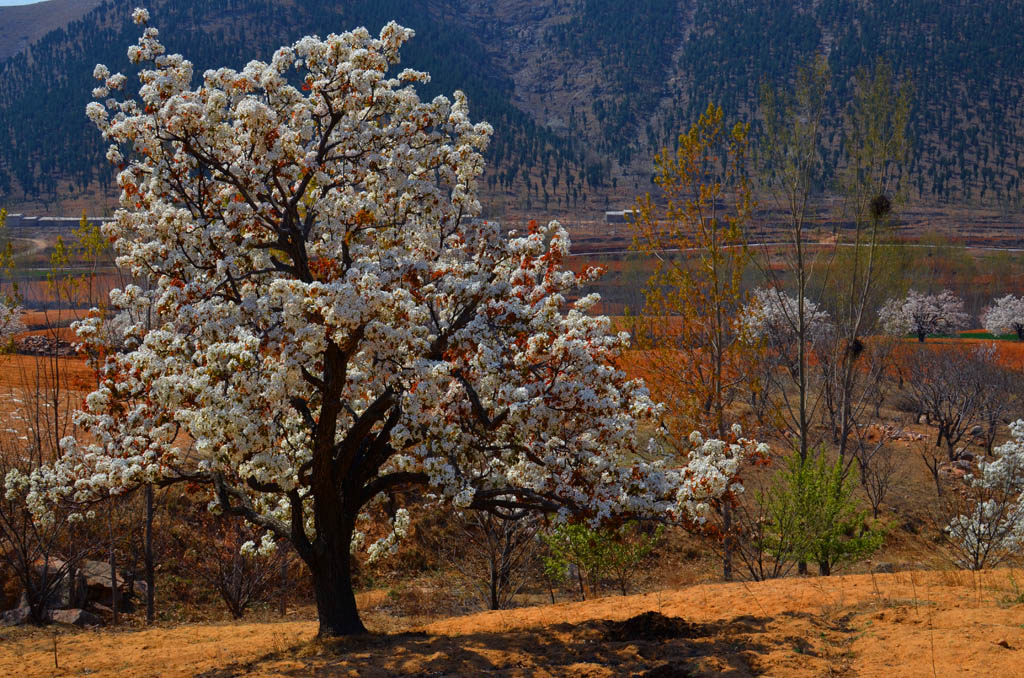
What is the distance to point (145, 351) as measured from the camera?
8.02 metres

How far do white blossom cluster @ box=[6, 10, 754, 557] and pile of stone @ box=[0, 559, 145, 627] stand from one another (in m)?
6.56

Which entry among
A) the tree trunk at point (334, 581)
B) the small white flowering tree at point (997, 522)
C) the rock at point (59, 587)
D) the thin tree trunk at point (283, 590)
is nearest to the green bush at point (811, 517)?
the small white flowering tree at point (997, 522)

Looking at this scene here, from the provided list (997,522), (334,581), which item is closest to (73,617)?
(334,581)

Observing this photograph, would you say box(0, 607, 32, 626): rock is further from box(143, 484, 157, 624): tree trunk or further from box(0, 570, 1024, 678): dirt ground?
box(0, 570, 1024, 678): dirt ground

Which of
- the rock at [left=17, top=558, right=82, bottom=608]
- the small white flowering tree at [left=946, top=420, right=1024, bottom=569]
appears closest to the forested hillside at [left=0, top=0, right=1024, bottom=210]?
the small white flowering tree at [left=946, top=420, right=1024, bottom=569]

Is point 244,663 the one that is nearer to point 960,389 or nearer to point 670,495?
point 670,495

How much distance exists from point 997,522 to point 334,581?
13.8 metres

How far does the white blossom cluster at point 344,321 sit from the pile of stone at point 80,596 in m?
6.56

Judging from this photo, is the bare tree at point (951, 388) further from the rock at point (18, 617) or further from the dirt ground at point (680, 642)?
the rock at point (18, 617)

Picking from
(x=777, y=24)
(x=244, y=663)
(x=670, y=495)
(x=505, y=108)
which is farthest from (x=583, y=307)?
(x=777, y=24)

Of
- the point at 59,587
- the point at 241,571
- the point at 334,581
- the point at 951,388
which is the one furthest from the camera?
the point at 951,388

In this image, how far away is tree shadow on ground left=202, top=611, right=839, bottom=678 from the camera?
27.3 feet

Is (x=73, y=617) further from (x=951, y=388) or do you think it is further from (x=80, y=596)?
(x=951, y=388)

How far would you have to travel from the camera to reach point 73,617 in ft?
50.4
